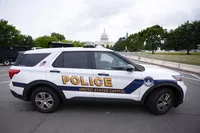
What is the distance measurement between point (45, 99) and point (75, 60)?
136cm

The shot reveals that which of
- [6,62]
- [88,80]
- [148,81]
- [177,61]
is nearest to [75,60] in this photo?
[88,80]

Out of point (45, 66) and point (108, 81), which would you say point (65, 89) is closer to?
point (45, 66)

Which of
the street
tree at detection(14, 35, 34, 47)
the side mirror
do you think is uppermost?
tree at detection(14, 35, 34, 47)

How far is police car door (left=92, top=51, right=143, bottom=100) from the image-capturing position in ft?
10.2

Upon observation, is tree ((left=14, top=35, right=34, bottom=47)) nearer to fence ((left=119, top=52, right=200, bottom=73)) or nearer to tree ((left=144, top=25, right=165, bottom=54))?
fence ((left=119, top=52, right=200, bottom=73))

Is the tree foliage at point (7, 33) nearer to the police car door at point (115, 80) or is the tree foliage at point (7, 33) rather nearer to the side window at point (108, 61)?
the side window at point (108, 61)

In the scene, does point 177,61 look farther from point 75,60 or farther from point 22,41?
point 22,41

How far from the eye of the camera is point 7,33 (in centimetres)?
2875

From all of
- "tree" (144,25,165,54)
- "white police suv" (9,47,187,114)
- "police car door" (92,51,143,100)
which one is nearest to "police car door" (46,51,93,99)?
"white police suv" (9,47,187,114)

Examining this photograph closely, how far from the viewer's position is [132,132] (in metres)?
2.65

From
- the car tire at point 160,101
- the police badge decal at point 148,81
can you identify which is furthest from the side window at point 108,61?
the car tire at point 160,101

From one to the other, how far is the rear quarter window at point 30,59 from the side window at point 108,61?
1411mm

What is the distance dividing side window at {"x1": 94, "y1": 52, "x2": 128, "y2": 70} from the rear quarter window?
1.41 m

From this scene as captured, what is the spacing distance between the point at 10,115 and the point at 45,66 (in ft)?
5.33
